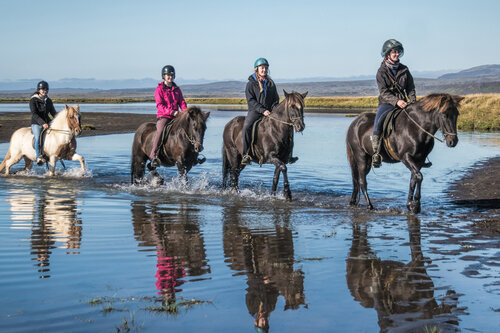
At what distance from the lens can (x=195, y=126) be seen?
12570 millimetres

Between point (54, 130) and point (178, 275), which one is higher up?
point (54, 130)

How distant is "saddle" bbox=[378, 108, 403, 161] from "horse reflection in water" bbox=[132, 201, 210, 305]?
147 inches

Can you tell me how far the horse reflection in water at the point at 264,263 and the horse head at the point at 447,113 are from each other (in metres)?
3.03

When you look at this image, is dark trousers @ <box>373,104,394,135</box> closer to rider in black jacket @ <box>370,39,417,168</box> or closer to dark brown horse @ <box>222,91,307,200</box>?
rider in black jacket @ <box>370,39,417,168</box>

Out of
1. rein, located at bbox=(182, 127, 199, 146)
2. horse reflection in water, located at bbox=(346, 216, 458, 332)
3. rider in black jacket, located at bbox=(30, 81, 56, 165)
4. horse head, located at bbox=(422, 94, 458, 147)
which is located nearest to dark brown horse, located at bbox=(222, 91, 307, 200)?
rein, located at bbox=(182, 127, 199, 146)

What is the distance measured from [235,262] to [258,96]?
20.7ft

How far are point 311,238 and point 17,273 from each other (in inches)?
159

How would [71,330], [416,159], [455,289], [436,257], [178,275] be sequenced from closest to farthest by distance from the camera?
[71,330], [455,289], [178,275], [436,257], [416,159]

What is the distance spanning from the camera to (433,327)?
4855 mm

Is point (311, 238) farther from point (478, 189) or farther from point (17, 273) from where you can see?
point (478, 189)

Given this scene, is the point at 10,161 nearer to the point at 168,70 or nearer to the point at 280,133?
the point at 168,70

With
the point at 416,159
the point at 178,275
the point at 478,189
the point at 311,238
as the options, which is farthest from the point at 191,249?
the point at 478,189

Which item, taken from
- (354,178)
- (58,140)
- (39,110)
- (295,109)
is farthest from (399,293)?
(39,110)

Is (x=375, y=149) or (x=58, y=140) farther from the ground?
(x=375, y=149)
